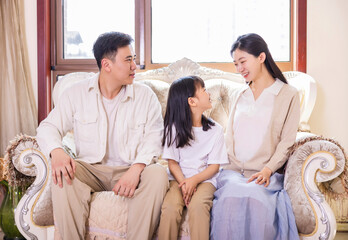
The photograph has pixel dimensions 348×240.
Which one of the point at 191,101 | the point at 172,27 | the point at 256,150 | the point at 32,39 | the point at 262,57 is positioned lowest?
the point at 256,150

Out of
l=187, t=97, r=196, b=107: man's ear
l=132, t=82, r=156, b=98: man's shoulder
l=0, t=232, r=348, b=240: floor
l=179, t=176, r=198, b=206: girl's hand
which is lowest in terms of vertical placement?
l=0, t=232, r=348, b=240: floor

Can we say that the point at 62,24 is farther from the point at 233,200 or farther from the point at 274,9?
the point at 233,200

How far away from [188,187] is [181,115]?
38cm

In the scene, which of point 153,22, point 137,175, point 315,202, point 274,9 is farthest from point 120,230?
point 274,9

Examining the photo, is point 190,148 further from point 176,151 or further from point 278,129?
point 278,129

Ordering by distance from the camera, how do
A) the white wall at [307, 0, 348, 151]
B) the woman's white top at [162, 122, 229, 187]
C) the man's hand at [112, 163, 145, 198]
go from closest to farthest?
the man's hand at [112, 163, 145, 198] < the woman's white top at [162, 122, 229, 187] < the white wall at [307, 0, 348, 151]

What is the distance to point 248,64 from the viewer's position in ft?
6.66

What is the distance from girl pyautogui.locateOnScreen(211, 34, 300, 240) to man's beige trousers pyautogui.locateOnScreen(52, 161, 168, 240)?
26 centimetres

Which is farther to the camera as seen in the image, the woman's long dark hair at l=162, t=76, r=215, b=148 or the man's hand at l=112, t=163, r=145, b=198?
the woman's long dark hair at l=162, t=76, r=215, b=148

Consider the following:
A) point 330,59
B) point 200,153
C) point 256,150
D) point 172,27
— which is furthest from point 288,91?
point 172,27

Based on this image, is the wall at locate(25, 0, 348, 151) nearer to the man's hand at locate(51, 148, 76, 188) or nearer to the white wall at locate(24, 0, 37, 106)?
the man's hand at locate(51, 148, 76, 188)

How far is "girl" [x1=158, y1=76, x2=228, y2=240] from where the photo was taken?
1.72 meters

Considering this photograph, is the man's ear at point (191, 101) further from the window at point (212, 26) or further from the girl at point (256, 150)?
the window at point (212, 26)

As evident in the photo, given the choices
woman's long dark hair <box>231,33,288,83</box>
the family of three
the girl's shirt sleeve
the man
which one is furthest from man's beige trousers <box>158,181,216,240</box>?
woman's long dark hair <box>231,33,288,83</box>
